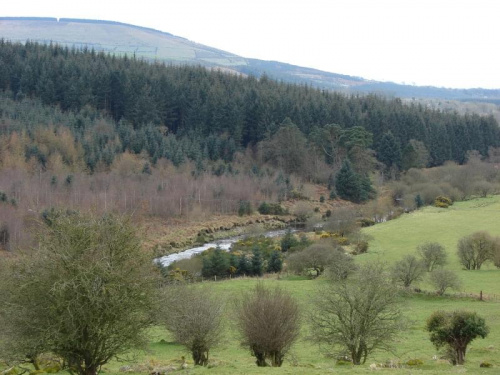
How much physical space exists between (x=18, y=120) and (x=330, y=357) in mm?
79395

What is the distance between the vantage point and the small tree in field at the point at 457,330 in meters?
29.3

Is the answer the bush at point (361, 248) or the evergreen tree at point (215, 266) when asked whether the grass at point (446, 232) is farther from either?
the evergreen tree at point (215, 266)

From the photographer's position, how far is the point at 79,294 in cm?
2123

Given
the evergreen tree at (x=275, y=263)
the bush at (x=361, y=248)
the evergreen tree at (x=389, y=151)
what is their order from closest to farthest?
the evergreen tree at (x=275, y=263) → the bush at (x=361, y=248) → the evergreen tree at (x=389, y=151)

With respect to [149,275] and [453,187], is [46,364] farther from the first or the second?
[453,187]

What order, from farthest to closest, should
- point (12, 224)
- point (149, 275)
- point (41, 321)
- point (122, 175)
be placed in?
point (122, 175), point (12, 224), point (149, 275), point (41, 321)

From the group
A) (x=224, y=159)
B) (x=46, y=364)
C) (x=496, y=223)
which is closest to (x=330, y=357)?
(x=46, y=364)

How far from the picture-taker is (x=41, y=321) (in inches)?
853

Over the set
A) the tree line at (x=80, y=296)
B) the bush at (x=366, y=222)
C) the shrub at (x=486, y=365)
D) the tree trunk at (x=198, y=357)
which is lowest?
the bush at (x=366, y=222)

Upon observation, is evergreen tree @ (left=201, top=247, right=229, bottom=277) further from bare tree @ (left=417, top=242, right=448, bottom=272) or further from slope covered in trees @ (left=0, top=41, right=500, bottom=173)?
slope covered in trees @ (left=0, top=41, right=500, bottom=173)

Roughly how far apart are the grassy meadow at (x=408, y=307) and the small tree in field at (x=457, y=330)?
864 mm

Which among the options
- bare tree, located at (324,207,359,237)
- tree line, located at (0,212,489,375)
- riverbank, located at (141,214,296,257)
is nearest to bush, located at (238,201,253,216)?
riverbank, located at (141,214,296,257)

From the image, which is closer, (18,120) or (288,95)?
(18,120)

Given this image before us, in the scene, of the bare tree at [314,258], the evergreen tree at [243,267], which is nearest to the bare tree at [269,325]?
the bare tree at [314,258]
